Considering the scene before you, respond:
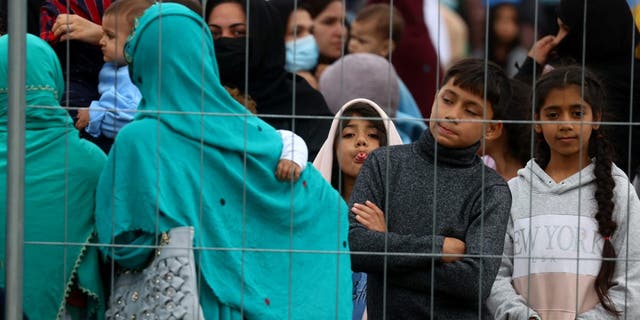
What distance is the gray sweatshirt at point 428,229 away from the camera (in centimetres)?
527

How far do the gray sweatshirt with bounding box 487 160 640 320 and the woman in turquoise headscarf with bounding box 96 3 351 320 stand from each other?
663 millimetres

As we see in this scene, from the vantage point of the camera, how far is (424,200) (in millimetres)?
5430

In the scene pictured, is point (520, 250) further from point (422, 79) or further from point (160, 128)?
point (422, 79)

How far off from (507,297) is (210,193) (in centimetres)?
115

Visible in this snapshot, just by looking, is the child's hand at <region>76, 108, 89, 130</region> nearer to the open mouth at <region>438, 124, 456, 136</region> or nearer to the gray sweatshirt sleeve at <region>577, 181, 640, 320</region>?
the open mouth at <region>438, 124, 456, 136</region>

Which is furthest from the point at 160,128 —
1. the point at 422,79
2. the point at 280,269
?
the point at 422,79

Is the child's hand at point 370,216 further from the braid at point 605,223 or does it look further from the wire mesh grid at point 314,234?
the braid at point 605,223

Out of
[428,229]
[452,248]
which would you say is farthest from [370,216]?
[452,248]

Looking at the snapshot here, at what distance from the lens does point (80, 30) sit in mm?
6035

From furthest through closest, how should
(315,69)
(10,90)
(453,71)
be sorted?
(315,69) → (453,71) → (10,90)

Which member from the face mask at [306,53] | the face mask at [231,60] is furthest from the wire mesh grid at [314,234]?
the face mask at [306,53]

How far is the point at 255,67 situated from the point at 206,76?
204 centimetres

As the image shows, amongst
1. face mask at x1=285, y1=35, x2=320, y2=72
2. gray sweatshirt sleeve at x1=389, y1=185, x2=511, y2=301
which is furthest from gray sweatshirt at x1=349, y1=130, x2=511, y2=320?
face mask at x1=285, y1=35, x2=320, y2=72

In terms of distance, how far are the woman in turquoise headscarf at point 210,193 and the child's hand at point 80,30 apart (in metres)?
0.89
